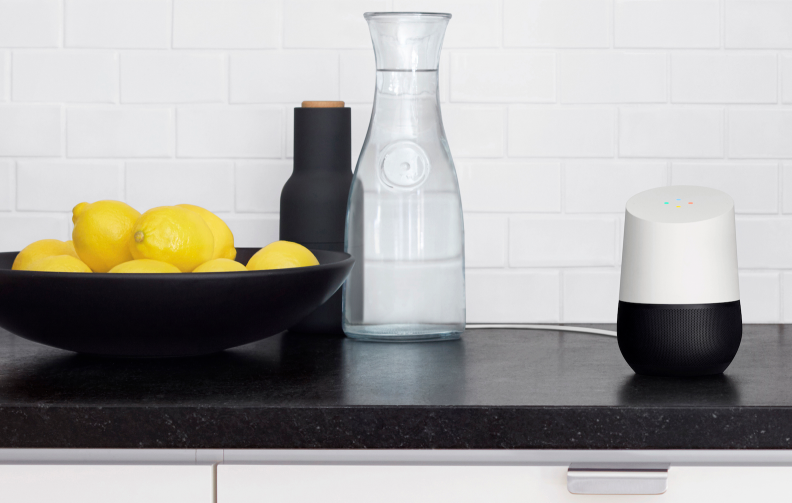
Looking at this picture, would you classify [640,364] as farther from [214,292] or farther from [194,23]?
[194,23]

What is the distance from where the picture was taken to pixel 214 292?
78 cm

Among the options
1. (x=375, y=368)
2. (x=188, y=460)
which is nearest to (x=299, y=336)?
(x=375, y=368)

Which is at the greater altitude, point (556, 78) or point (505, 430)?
point (556, 78)

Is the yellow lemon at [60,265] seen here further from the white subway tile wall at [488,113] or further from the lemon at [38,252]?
the white subway tile wall at [488,113]

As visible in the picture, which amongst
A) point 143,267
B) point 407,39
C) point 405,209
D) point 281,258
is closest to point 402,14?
point 407,39

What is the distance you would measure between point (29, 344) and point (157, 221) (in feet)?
1.05

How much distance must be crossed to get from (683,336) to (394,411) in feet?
1.04

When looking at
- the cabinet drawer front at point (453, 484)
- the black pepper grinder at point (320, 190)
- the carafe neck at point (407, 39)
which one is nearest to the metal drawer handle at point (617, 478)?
the cabinet drawer front at point (453, 484)

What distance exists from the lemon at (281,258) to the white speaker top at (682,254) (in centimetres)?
39

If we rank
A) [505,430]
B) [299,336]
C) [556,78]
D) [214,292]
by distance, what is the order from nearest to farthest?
1. [505,430]
2. [214,292]
3. [299,336]
4. [556,78]

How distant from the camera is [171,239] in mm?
863

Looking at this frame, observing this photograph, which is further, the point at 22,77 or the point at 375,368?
the point at 22,77

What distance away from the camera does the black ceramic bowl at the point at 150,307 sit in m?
0.77

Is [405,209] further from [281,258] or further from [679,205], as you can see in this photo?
[679,205]
